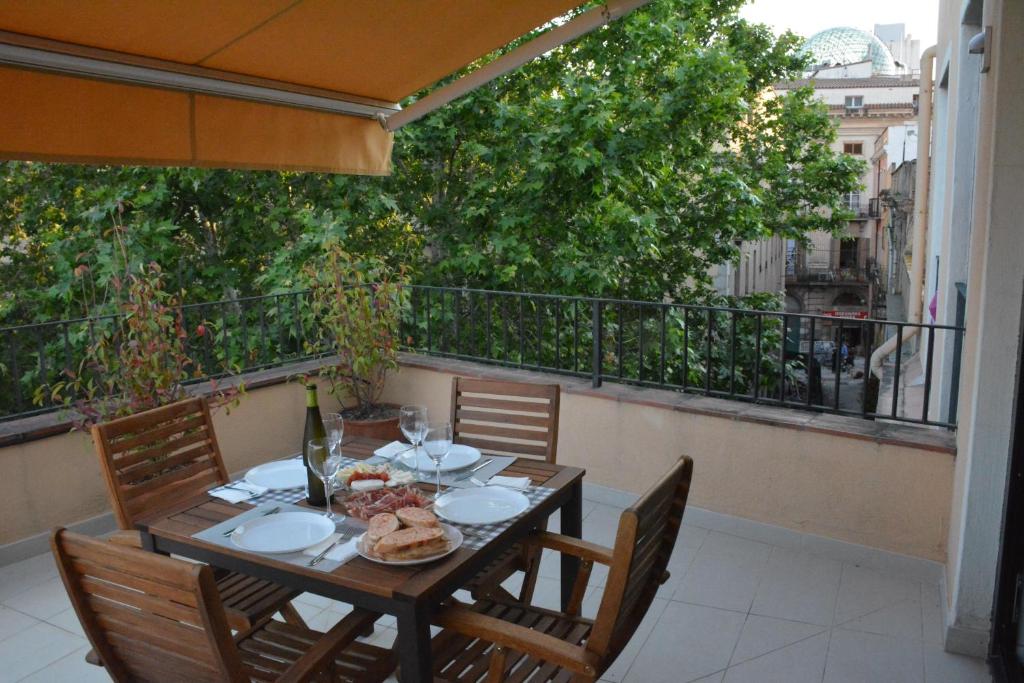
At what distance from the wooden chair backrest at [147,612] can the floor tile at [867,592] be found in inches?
98.4

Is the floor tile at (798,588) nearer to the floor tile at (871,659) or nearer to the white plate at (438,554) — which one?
the floor tile at (871,659)

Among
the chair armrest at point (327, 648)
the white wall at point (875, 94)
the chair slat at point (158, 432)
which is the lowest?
the chair armrest at point (327, 648)

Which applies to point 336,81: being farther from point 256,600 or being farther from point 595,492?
point 595,492

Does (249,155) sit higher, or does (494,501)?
(249,155)

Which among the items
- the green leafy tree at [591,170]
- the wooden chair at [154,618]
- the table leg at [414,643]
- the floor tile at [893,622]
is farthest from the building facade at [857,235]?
the wooden chair at [154,618]

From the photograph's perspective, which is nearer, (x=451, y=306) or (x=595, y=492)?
(x=595, y=492)

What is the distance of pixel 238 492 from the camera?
245 centimetres

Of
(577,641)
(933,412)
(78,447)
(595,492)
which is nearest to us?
(577,641)

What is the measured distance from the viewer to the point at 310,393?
233 centimetres

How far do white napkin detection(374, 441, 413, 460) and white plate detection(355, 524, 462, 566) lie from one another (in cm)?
68

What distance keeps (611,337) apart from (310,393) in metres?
4.00

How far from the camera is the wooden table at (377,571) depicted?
180cm

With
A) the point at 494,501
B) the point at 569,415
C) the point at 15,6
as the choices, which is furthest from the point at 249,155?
the point at 569,415

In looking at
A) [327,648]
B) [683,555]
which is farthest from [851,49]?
[327,648]
